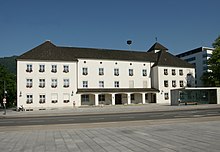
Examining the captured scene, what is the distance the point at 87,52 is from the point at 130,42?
17.1m

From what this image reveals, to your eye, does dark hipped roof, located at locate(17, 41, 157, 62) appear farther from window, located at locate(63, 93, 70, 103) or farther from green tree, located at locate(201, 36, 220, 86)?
green tree, located at locate(201, 36, 220, 86)

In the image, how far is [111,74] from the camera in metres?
56.2

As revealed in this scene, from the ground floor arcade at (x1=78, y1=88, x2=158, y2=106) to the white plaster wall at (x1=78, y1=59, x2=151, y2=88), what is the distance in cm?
195

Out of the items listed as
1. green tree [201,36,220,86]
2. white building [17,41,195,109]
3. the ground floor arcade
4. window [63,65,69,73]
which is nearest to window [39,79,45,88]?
white building [17,41,195,109]

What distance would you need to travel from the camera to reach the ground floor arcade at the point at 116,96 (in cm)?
5207

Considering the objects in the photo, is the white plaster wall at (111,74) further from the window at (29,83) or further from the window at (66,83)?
the window at (29,83)

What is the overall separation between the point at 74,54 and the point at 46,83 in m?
8.93

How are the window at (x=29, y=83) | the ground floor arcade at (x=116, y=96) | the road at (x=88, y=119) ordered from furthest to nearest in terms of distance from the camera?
the ground floor arcade at (x=116, y=96), the window at (x=29, y=83), the road at (x=88, y=119)

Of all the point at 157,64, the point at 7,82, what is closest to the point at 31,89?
the point at 7,82

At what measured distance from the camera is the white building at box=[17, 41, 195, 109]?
48.5 m

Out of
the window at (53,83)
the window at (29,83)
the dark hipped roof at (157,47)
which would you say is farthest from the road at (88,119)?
the dark hipped roof at (157,47)

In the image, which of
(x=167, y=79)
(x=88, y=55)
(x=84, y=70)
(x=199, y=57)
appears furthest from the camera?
(x=199, y=57)

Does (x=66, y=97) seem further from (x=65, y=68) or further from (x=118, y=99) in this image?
(x=118, y=99)

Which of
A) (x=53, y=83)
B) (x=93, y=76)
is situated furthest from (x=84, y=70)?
(x=53, y=83)
